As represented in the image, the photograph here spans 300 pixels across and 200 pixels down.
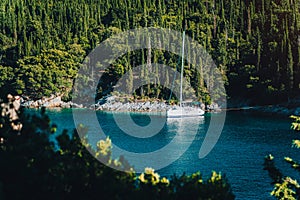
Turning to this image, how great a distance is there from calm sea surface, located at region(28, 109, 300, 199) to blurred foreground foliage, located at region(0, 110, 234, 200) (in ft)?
43.4

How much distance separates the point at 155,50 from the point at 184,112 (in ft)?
42.5

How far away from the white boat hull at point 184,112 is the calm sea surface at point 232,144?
1073 millimetres

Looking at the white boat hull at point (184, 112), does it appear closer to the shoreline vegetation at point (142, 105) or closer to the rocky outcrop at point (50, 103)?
the shoreline vegetation at point (142, 105)

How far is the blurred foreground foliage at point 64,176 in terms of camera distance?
8.04 m

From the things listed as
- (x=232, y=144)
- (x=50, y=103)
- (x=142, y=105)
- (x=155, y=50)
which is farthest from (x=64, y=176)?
(x=155, y=50)

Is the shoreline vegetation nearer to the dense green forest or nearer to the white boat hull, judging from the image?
the dense green forest

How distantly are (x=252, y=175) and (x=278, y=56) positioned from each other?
30.9m

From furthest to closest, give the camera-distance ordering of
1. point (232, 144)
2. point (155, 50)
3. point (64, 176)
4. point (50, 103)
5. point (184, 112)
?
point (155, 50), point (50, 103), point (184, 112), point (232, 144), point (64, 176)

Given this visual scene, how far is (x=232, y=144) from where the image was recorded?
3331cm

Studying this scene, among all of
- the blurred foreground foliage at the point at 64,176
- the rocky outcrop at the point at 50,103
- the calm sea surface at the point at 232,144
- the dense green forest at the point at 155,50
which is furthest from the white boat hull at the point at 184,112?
the blurred foreground foliage at the point at 64,176

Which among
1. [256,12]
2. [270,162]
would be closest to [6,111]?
[270,162]

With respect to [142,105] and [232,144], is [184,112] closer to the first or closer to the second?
[142,105]

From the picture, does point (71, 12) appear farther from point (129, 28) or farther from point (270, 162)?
point (270, 162)

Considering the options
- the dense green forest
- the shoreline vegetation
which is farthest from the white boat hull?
the dense green forest
